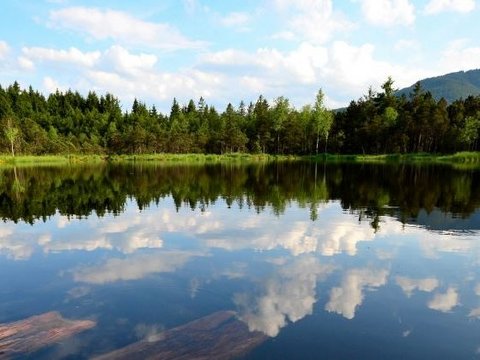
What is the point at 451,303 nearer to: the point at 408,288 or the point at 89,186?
the point at 408,288

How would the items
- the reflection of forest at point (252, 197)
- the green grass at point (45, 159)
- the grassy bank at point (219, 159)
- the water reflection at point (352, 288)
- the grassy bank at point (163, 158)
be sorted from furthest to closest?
1. the grassy bank at point (163, 158)
2. the grassy bank at point (219, 159)
3. the green grass at point (45, 159)
4. the reflection of forest at point (252, 197)
5. the water reflection at point (352, 288)

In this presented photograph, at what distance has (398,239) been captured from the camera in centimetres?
1905

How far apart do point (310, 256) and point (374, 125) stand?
111 m

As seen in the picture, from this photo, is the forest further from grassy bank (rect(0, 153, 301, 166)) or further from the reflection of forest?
the reflection of forest

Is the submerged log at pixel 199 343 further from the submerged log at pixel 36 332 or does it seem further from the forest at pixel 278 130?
the forest at pixel 278 130

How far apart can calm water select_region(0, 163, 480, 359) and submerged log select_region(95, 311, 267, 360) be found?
7.2 inches

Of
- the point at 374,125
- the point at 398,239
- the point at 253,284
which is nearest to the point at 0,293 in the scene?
the point at 253,284

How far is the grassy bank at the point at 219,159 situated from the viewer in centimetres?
10261

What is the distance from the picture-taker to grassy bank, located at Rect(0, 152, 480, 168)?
337 feet

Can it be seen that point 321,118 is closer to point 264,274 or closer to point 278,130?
point 278,130

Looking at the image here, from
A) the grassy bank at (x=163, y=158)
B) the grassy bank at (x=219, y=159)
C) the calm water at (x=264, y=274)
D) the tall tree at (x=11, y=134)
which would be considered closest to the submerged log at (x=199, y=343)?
the calm water at (x=264, y=274)

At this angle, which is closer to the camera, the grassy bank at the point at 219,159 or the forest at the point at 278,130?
the grassy bank at the point at 219,159

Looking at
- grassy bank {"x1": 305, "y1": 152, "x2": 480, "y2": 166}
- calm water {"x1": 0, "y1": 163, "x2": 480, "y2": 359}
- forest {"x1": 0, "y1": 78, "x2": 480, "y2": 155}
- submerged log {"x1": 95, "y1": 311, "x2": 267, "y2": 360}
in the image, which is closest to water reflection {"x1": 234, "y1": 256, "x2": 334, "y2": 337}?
calm water {"x1": 0, "y1": 163, "x2": 480, "y2": 359}

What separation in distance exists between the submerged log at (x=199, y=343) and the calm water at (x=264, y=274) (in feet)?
0.60
